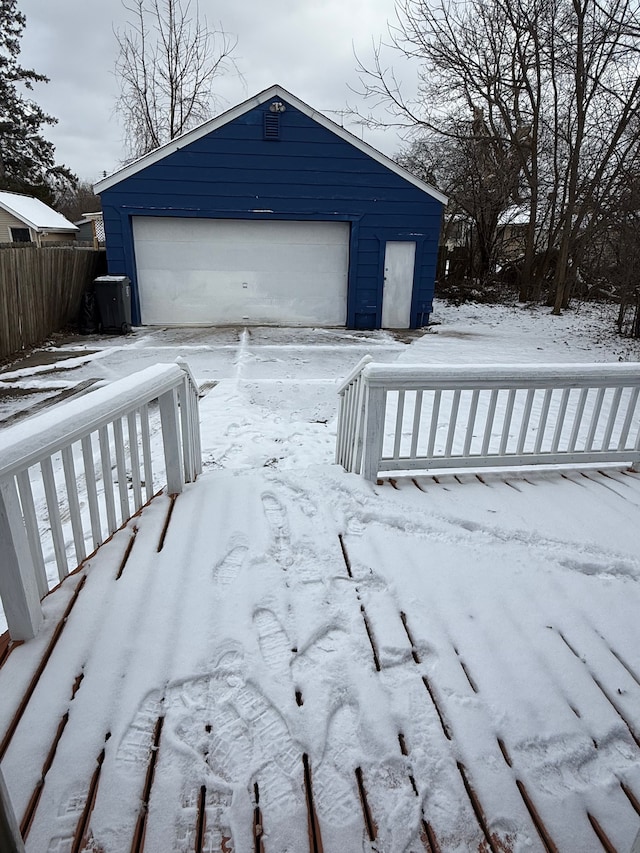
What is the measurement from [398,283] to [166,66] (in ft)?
42.0

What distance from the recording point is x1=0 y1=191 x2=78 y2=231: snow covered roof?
68.9 ft

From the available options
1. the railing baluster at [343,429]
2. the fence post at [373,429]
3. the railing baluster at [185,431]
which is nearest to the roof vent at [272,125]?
the railing baluster at [343,429]

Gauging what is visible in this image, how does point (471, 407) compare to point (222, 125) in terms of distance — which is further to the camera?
point (222, 125)

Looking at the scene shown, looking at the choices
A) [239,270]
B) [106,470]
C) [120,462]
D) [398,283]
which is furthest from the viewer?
[398,283]

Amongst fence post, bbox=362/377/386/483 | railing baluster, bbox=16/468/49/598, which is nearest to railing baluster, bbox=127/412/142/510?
railing baluster, bbox=16/468/49/598

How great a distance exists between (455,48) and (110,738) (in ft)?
57.4

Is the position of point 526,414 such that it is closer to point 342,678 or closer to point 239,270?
point 342,678

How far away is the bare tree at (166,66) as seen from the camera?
16.2 m

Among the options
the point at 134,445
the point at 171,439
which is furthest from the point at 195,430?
the point at 134,445

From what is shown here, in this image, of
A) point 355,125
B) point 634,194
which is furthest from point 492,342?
point 355,125

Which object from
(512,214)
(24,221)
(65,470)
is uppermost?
(512,214)

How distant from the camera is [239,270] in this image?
10.8m

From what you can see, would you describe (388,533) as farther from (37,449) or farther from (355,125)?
(355,125)

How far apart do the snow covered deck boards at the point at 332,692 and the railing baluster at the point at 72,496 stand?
0.16 metres
